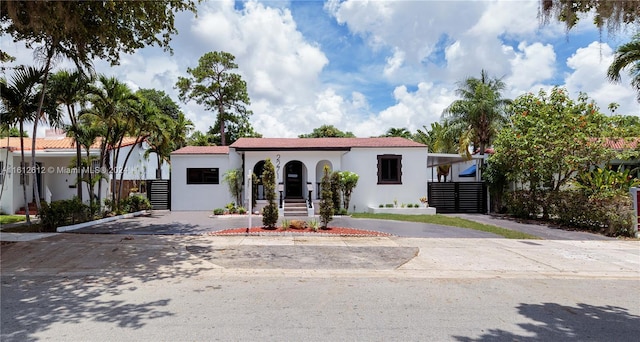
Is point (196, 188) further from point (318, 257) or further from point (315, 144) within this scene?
point (318, 257)

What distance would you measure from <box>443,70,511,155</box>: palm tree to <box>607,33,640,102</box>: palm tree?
32.8ft

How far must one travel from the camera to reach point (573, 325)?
16.1ft

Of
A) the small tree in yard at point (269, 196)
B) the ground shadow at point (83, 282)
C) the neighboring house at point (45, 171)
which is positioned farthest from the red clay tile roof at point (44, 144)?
the small tree in yard at point (269, 196)

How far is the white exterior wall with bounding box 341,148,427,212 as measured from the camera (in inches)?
769

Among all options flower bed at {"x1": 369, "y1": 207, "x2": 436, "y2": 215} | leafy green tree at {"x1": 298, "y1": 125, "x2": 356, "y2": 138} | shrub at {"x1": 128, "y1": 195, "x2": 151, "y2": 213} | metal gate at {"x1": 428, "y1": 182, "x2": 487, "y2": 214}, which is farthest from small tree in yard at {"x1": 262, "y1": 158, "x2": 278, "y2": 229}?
leafy green tree at {"x1": 298, "y1": 125, "x2": 356, "y2": 138}

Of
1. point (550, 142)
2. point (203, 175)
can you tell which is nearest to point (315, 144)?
point (203, 175)

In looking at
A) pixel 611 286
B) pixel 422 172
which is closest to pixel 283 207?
pixel 422 172

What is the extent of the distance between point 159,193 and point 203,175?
2.99 m

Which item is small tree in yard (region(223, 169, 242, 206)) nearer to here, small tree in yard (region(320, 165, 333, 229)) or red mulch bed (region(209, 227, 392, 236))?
red mulch bed (region(209, 227, 392, 236))

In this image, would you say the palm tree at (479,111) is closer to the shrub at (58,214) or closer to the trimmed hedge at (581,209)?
the trimmed hedge at (581,209)

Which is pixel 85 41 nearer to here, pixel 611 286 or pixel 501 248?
pixel 501 248

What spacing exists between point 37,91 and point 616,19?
53.1 ft

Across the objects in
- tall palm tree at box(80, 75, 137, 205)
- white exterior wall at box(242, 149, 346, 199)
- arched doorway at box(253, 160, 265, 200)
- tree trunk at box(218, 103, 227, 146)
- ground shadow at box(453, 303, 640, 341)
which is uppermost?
tree trunk at box(218, 103, 227, 146)

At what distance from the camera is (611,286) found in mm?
7105
